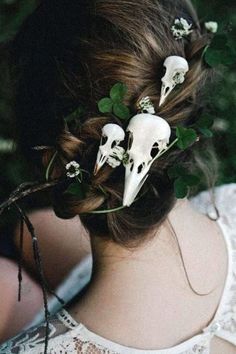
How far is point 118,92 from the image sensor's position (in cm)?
101

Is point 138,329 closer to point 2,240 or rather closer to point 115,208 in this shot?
point 115,208

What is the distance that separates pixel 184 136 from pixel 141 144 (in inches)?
2.9

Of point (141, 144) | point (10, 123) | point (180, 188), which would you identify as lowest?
point (10, 123)

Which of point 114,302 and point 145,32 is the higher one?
point 145,32

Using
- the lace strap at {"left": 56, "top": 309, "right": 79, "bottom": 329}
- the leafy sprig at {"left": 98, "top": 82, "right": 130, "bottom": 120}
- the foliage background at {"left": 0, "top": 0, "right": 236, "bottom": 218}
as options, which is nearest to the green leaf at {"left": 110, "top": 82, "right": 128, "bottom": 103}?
the leafy sprig at {"left": 98, "top": 82, "right": 130, "bottom": 120}

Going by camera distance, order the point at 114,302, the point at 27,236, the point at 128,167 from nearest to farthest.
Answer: the point at 128,167
the point at 114,302
the point at 27,236

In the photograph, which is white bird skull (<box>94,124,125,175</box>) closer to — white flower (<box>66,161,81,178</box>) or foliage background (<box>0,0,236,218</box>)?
white flower (<box>66,161,81,178</box>)

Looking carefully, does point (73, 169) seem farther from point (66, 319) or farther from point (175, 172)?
point (66, 319)

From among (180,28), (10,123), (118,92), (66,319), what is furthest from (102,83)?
(10,123)

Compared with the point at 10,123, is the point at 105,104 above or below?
above

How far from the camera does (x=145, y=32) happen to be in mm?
1049

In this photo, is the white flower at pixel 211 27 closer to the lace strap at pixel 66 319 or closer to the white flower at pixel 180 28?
the white flower at pixel 180 28

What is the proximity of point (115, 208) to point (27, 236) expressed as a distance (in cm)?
57

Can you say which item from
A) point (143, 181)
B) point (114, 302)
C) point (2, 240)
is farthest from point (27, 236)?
point (143, 181)
